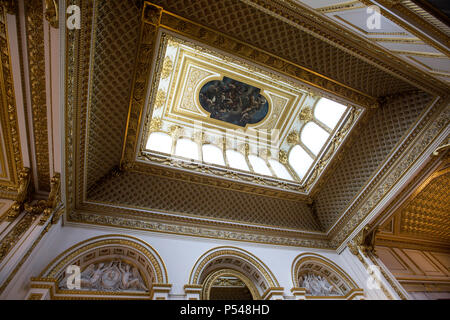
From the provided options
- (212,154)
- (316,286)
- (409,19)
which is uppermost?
(212,154)

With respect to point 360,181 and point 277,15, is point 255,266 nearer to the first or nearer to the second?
point 360,181

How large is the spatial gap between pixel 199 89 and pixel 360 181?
6.81 m

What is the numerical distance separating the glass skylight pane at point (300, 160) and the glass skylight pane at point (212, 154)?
3161 millimetres

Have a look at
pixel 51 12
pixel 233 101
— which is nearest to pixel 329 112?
pixel 233 101

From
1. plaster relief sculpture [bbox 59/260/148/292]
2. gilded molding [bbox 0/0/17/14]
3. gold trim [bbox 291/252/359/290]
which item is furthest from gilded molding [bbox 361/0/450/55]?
plaster relief sculpture [bbox 59/260/148/292]

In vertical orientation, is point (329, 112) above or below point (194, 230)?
above

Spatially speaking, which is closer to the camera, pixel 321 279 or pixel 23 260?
pixel 23 260

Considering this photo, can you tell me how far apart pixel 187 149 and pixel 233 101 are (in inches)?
115

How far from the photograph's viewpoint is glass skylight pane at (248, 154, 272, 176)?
28.4ft

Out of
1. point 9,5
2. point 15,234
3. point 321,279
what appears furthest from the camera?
point 321,279

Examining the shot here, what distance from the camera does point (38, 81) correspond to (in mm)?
3457

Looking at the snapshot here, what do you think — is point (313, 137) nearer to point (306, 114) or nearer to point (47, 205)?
point (306, 114)

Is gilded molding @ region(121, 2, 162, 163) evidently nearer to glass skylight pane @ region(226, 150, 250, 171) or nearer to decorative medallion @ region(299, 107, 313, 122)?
glass skylight pane @ region(226, 150, 250, 171)

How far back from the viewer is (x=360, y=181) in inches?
293
